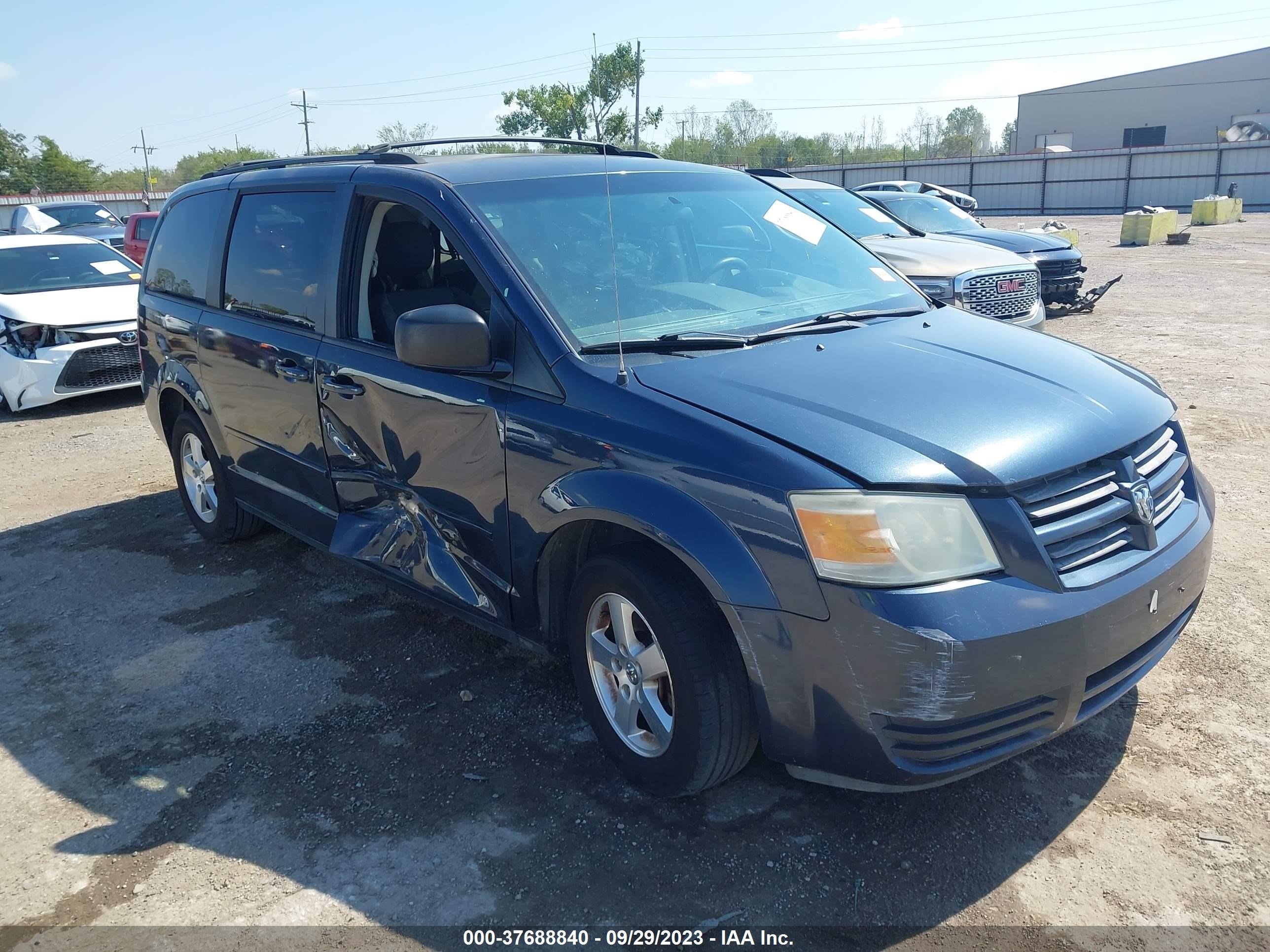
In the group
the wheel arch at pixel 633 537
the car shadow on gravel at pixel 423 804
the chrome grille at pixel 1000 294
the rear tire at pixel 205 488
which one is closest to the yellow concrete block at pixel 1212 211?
the chrome grille at pixel 1000 294

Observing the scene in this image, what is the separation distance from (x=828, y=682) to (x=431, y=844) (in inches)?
51.6

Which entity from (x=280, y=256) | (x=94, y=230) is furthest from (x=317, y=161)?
(x=94, y=230)

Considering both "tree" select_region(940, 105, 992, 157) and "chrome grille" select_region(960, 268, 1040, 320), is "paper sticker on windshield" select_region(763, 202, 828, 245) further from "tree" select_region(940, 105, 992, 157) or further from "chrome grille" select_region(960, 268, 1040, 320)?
"tree" select_region(940, 105, 992, 157)

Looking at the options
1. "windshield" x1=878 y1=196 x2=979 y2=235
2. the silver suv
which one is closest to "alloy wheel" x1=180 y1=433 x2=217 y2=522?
the silver suv

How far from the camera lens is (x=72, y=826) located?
3.10 m

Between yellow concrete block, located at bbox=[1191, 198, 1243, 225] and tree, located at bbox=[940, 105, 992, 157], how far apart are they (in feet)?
80.9

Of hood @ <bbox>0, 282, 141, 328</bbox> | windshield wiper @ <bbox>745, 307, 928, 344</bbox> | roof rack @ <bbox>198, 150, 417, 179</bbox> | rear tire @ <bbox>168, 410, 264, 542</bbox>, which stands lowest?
rear tire @ <bbox>168, 410, 264, 542</bbox>

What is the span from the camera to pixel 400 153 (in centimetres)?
393

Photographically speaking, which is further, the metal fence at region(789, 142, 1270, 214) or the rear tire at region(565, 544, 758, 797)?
the metal fence at region(789, 142, 1270, 214)

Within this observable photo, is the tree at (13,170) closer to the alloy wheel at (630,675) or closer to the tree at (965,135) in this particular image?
the tree at (965,135)

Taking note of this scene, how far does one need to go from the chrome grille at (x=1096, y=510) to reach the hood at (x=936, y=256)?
6340mm

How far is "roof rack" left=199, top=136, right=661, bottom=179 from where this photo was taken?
3.92 meters

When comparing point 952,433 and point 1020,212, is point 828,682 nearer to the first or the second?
point 952,433

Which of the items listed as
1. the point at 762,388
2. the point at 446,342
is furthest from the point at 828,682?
the point at 446,342
